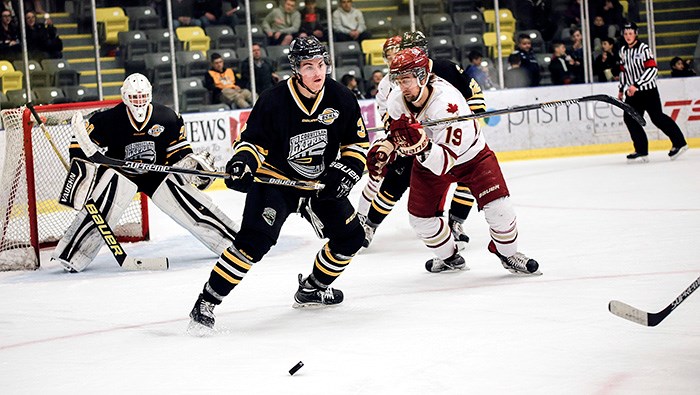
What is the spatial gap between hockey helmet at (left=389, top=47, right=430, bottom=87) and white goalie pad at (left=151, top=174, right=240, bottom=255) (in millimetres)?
1723

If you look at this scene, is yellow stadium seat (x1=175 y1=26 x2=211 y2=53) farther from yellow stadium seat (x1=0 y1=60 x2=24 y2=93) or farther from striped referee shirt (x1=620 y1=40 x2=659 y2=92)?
striped referee shirt (x1=620 y1=40 x2=659 y2=92)

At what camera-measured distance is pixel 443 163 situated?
4402 mm

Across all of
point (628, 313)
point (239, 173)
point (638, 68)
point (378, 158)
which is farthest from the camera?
point (638, 68)

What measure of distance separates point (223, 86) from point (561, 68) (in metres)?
3.42

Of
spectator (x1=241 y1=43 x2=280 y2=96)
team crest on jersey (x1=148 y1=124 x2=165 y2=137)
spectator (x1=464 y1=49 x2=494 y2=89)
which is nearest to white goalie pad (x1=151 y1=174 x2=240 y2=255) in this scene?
team crest on jersey (x1=148 y1=124 x2=165 y2=137)

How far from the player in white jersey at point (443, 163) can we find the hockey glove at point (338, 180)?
1.37 ft

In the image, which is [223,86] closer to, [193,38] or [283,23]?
[193,38]

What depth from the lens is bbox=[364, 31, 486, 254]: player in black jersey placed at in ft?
17.8

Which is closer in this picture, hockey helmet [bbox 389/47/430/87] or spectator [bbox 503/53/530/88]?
hockey helmet [bbox 389/47/430/87]

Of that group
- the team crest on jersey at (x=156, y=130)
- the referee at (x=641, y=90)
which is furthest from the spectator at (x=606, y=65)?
the team crest on jersey at (x=156, y=130)

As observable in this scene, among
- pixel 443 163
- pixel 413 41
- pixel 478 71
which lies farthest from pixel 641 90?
pixel 443 163

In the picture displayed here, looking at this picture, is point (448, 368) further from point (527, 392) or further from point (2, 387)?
point (2, 387)

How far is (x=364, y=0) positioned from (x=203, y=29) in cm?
167

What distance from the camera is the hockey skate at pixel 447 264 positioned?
192 inches
